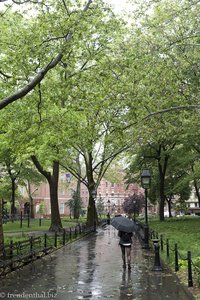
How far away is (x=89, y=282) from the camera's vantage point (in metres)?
9.49

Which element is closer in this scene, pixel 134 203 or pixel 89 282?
pixel 89 282

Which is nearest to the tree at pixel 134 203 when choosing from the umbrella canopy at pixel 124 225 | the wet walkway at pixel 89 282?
the wet walkway at pixel 89 282

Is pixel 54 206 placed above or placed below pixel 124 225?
above

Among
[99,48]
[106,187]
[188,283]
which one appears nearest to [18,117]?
[99,48]

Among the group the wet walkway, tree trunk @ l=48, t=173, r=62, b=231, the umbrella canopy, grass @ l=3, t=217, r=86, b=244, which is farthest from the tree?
the umbrella canopy

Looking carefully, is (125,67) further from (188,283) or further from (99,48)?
(188,283)

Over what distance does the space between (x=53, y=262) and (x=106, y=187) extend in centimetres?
9184

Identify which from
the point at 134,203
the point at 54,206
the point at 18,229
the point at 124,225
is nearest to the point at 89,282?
the point at 124,225

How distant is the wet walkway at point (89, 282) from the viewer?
808 cm

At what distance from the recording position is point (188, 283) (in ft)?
28.5

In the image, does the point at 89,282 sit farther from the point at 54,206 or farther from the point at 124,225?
the point at 54,206

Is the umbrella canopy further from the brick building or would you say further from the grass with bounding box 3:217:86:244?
the brick building

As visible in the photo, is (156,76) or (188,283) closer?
(188,283)

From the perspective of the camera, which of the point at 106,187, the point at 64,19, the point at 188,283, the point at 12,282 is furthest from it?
the point at 106,187
